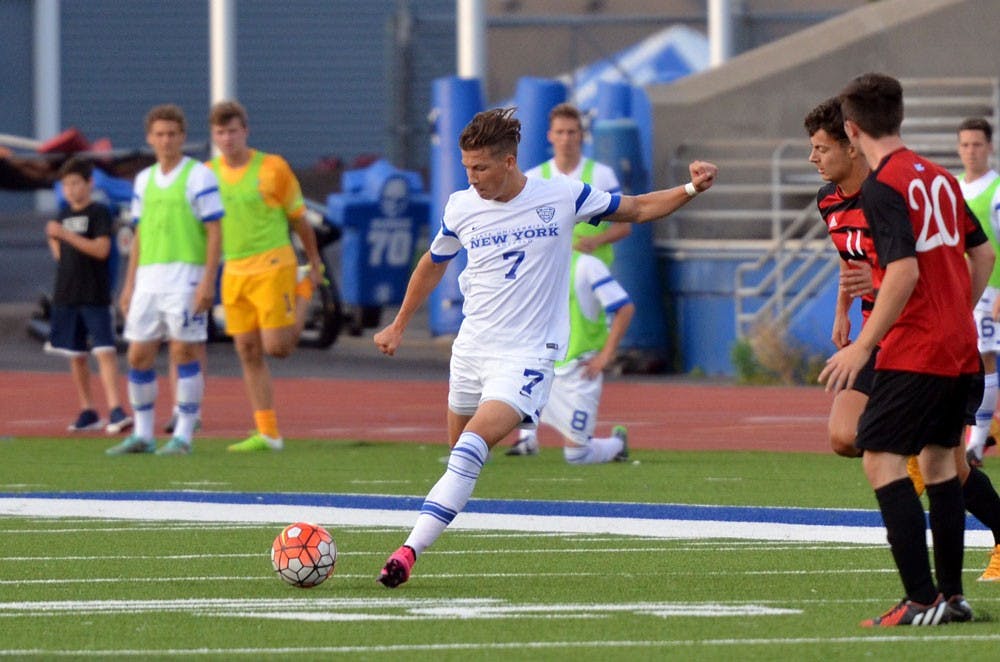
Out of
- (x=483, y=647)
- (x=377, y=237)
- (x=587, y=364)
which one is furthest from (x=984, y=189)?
(x=377, y=237)

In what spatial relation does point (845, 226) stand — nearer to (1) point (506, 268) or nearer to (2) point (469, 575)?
(1) point (506, 268)

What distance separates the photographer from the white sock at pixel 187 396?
51.7 feet

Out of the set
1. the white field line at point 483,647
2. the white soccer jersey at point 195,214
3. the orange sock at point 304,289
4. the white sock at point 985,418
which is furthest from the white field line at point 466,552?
the orange sock at point 304,289

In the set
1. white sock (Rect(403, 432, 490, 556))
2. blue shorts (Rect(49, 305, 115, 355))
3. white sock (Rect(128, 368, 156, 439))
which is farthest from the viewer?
blue shorts (Rect(49, 305, 115, 355))

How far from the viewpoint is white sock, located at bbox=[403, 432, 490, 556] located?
8812 mm

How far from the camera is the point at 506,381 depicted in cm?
918

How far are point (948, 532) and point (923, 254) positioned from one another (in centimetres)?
101

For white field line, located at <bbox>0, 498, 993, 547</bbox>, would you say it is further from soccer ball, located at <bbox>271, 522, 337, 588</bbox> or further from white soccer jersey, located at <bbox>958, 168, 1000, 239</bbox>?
white soccer jersey, located at <bbox>958, 168, 1000, 239</bbox>

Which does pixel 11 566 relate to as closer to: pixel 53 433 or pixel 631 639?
pixel 631 639

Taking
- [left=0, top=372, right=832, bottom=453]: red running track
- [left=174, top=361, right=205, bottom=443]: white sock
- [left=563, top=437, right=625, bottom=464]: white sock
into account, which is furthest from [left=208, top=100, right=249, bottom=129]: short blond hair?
[left=563, top=437, right=625, bottom=464]: white sock

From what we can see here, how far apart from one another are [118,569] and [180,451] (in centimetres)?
640

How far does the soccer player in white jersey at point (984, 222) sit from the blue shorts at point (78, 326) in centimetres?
689

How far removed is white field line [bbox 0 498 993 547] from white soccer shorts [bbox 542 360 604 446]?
299 centimetres

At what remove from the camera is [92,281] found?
17.6 m
